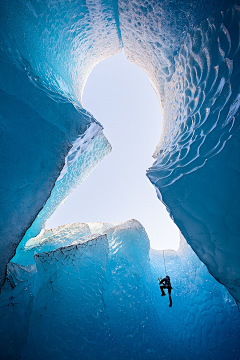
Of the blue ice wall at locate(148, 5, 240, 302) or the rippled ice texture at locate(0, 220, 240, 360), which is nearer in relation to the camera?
the blue ice wall at locate(148, 5, 240, 302)

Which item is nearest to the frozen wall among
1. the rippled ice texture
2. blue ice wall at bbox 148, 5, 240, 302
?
blue ice wall at bbox 148, 5, 240, 302

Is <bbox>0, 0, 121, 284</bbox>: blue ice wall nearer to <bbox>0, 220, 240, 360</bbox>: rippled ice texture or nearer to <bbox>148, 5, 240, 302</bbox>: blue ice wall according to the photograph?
<bbox>0, 220, 240, 360</bbox>: rippled ice texture

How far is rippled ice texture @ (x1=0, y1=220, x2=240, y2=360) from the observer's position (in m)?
1.49

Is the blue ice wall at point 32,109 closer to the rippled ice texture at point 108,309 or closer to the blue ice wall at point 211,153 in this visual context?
the rippled ice texture at point 108,309

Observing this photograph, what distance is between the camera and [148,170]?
6.14 ft

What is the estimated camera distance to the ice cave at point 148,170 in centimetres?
127

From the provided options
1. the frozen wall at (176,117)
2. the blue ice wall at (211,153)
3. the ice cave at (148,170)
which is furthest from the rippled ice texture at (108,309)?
the blue ice wall at (211,153)

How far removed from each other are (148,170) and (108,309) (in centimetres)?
176

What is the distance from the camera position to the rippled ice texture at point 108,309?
1.49 metres

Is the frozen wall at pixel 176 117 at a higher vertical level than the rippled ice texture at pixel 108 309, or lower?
higher

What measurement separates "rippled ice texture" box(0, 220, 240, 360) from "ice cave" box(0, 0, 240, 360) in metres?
0.01

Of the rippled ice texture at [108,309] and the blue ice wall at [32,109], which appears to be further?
the rippled ice texture at [108,309]

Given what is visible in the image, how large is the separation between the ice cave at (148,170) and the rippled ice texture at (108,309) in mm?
11

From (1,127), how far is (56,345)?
1.93 metres
